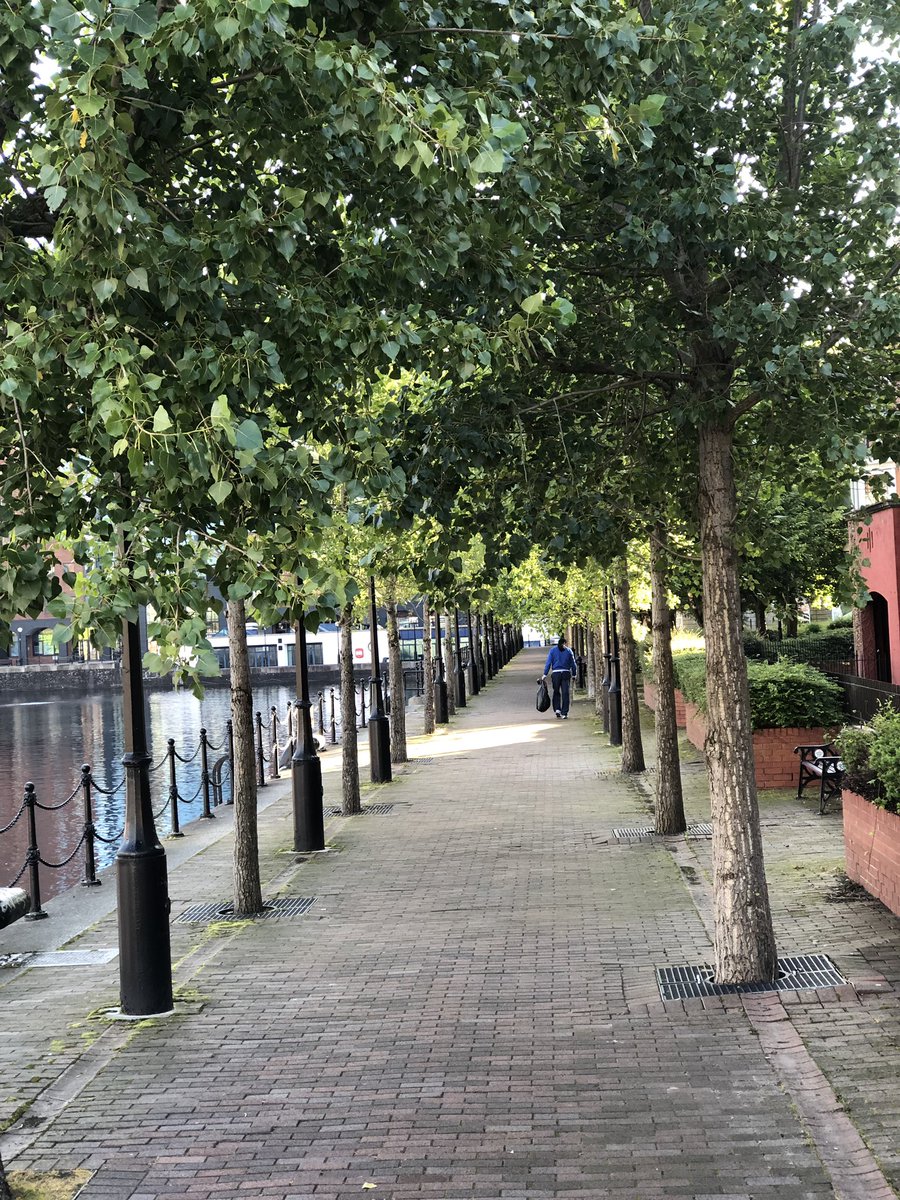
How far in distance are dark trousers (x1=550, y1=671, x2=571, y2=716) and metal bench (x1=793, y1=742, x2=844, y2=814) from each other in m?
16.8

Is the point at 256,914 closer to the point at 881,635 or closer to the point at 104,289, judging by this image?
the point at 104,289

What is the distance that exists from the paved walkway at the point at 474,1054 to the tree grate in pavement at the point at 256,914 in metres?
0.16

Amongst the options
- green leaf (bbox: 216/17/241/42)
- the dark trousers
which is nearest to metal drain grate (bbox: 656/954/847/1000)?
green leaf (bbox: 216/17/241/42)

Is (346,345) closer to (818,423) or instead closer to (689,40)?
(689,40)

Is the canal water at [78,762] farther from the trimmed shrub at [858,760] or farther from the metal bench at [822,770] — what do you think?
the metal bench at [822,770]

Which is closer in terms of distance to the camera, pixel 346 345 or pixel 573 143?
pixel 346 345

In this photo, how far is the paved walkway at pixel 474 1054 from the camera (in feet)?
18.5

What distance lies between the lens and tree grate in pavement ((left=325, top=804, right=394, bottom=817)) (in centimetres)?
1752

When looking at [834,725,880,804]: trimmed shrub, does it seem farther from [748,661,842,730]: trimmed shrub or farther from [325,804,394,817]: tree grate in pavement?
[325,804,394,817]: tree grate in pavement

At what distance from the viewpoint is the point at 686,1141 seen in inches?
229

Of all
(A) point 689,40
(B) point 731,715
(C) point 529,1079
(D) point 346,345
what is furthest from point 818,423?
(C) point 529,1079

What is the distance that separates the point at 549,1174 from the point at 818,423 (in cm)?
469

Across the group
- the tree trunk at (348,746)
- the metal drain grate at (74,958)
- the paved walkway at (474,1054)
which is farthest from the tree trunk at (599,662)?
the metal drain grate at (74,958)

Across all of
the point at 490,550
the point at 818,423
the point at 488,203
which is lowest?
the point at 490,550
